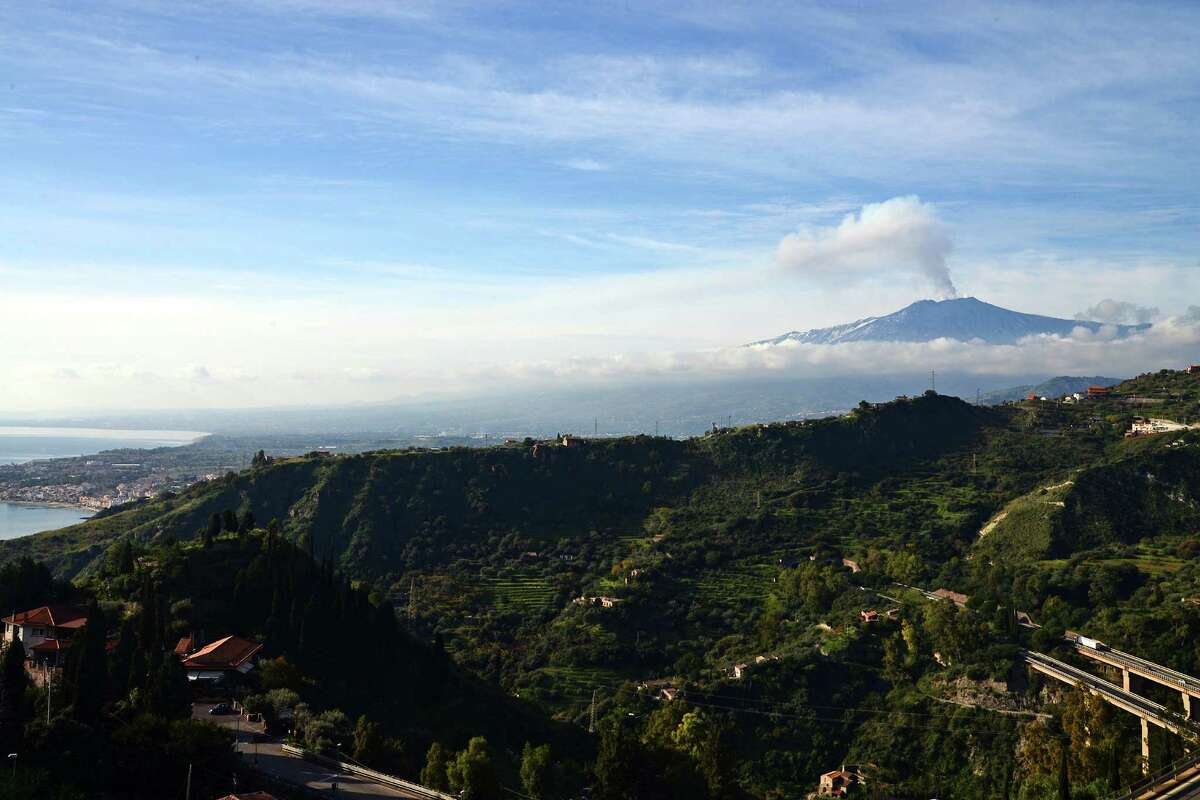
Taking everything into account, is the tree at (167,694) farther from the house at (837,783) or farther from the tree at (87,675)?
the house at (837,783)

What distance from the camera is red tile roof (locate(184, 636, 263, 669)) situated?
28.6m

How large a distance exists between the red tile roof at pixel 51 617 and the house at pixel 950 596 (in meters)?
41.7

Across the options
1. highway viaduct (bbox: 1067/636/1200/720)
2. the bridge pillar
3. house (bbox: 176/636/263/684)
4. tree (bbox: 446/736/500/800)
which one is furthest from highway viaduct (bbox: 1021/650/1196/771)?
house (bbox: 176/636/263/684)

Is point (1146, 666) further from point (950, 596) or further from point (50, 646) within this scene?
point (50, 646)

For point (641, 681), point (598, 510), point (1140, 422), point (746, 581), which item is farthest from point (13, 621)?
point (1140, 422)

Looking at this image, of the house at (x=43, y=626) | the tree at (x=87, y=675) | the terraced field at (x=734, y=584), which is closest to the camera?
the tree at (x=87, y=675)

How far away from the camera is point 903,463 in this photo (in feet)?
278

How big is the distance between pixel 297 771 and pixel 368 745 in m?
2.01

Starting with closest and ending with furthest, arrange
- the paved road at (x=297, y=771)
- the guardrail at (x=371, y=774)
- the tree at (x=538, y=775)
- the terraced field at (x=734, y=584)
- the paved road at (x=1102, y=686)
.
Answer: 1. the paved road at (x=297, y=771)
2. the guardrail at (x=371, y=774)
3. the tree at (x=538, y=775)
4. the paved road at (x=1102, y=686)
5. the terraced field at (x=734, y=584)

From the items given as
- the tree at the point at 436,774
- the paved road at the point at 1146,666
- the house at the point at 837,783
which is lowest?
the house at the point at 837,783

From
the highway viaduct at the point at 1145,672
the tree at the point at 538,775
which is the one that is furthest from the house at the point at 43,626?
the highway viaduct at the point at 1145,672

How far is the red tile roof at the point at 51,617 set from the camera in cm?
2931

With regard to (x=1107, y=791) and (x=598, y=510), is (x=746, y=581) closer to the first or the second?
(x=598, y=510)

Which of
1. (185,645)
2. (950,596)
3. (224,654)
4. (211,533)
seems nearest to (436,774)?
(224,654)
